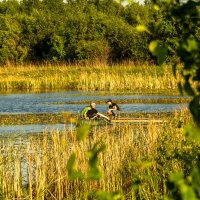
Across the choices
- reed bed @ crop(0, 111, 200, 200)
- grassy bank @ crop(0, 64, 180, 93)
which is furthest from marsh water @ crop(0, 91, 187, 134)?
reed bed @ crop(0, 111, 200, 200)

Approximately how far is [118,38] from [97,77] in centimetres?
2554

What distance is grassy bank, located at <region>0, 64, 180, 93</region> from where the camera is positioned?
3388 cm

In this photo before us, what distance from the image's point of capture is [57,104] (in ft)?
96.8

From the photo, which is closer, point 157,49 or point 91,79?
point 157,49

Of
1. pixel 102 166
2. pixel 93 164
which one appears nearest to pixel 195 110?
pixel 93 164

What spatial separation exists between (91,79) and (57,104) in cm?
636

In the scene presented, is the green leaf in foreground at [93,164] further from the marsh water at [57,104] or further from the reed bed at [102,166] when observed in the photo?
the marsh water at [57,104]

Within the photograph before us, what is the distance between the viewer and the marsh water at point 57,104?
26.0m

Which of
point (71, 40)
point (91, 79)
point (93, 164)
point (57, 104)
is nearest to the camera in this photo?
point (93, 164)

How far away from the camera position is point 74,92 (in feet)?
120

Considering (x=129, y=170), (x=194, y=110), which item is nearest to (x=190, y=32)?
(x=194, y=110)

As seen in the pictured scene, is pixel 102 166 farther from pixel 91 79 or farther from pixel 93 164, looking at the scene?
pixel 91 79

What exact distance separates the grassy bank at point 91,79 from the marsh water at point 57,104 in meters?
1.08

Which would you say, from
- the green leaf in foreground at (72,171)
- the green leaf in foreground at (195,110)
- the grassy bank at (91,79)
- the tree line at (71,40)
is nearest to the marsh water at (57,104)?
the grassy bank at (91,79)
